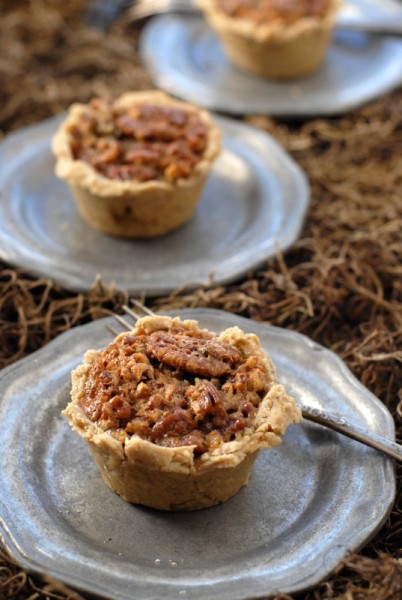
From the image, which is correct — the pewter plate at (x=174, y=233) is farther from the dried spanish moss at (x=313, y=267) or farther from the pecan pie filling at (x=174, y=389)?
the pecan pie filling at (x=174, y=389)

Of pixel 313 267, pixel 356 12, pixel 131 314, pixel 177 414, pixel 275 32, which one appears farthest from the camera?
pixel 356 12

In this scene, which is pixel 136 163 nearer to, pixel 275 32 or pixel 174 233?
pixel 174 233

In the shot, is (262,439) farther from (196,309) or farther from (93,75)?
(93,75)

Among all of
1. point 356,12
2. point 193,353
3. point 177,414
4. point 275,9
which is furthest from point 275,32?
point 177,414

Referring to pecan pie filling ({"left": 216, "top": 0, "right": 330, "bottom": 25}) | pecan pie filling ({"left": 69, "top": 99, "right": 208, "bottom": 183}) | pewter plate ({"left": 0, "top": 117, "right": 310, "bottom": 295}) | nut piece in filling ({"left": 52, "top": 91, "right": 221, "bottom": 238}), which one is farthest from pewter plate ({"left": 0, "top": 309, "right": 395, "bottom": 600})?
pecan pie filling ({"left": 216, "top": 0, "right": 330, "bottom": 25})

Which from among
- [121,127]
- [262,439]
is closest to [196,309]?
[262,439]

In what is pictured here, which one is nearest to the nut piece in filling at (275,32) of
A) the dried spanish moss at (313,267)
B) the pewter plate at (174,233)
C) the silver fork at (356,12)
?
the silver fork at (356,12)
